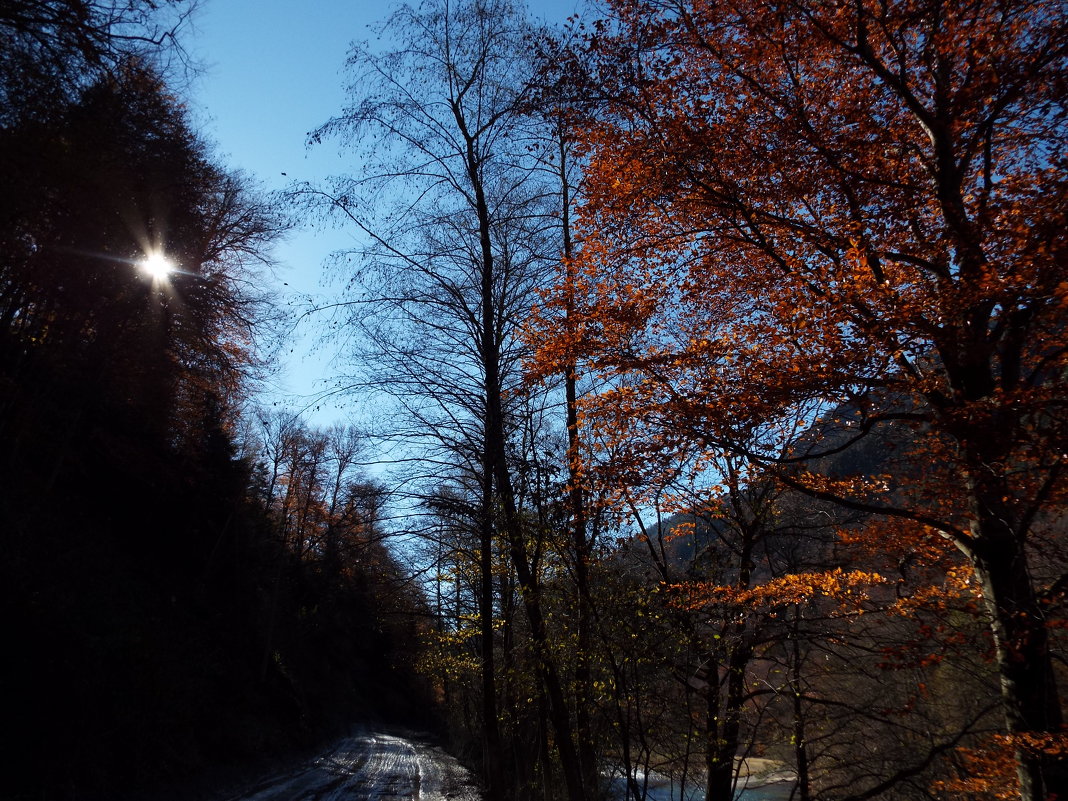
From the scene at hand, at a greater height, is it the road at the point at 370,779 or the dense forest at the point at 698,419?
the dense forest at the point at 698,419

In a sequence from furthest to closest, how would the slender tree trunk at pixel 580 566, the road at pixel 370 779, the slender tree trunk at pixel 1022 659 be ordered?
1. the road at pixel 370 779
2. the slender tree trunk at pixel 580 566
3. the slender tree trunk at pixel 1022 659

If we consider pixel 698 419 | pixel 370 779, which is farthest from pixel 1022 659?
pixel 370 779

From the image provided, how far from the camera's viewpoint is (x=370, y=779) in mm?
16922

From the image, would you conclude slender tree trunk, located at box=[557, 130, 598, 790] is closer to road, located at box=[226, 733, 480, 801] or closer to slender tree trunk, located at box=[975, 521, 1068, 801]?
slender tree trunk, located at box=[975, 521, 1068, 801]

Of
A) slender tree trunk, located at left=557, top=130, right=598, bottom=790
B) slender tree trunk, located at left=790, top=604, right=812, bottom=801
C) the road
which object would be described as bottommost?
the road

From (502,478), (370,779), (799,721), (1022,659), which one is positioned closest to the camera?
(1022,659)

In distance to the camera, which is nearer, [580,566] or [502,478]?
[580,566]

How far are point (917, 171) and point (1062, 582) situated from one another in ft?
12.9

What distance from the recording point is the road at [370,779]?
14.0m

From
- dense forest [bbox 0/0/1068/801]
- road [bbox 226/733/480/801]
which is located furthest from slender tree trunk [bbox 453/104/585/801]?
road [bbox 226/733/480/801]

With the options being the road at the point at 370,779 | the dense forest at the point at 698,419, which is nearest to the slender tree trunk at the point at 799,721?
the dense forest at the point at 698,419

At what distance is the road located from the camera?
14.0 meters

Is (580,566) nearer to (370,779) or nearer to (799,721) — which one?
(799,721)

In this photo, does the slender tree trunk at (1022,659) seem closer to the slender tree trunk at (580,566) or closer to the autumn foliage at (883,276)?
the autumn foliage at (883,276)
